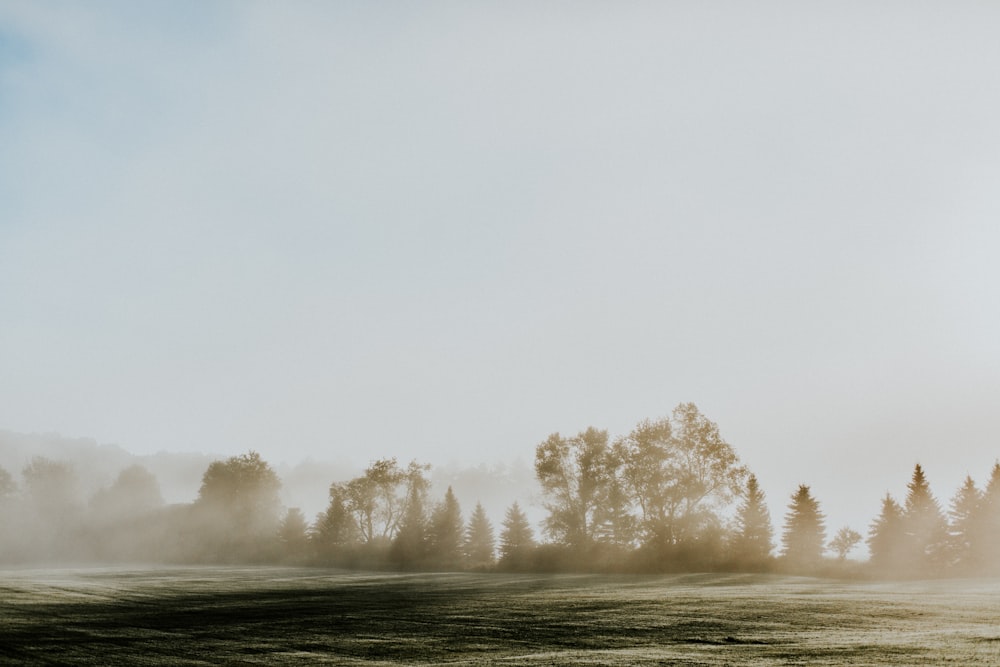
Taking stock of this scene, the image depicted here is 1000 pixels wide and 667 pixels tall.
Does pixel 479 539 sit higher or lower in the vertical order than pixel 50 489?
lower

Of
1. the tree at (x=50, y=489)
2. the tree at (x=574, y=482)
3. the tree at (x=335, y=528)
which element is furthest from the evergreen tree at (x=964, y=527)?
the tree at (x=50, y=489)

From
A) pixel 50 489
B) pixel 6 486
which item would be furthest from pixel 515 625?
pixel 50 489

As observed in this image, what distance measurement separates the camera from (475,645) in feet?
84.3

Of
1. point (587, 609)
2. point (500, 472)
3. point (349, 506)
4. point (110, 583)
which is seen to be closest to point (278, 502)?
point (349, 506)

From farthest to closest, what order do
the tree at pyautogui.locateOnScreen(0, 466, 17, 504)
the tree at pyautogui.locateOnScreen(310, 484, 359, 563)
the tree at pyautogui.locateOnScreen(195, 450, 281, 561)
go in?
the tree at pyautogui.locateOnScreen(0, 466, 17, 504) → the tree at pyautogui.locateOnScreen(195, 450, 281, 561) → the tree at pyautogui.locateOnScreen(310, 484, 359, 563)

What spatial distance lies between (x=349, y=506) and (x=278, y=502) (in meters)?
17.5

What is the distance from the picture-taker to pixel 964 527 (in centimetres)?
6944

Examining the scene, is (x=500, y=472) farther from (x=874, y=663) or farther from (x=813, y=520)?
(x=874, y=663)

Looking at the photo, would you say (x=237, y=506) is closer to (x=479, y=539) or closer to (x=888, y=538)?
(x=479, y=539)

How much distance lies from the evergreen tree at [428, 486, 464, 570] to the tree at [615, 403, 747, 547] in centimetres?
2092

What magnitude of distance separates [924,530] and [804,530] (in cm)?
1033

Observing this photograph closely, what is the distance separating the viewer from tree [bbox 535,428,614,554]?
261 ft

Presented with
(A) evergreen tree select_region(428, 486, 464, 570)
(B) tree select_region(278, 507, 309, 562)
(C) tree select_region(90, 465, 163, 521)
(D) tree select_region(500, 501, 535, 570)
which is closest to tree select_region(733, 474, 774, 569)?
(D) tree select_region(500, 501, 535, 570)

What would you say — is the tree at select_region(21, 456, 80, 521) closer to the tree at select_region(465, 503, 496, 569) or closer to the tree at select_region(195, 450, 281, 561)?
the tree at select_region(195, 450, 281, 561)
